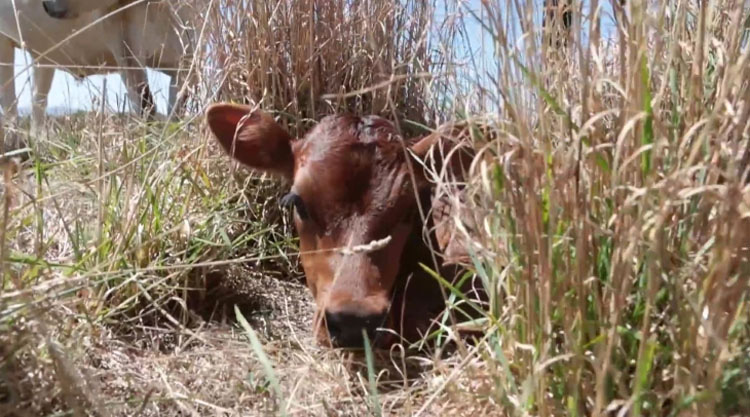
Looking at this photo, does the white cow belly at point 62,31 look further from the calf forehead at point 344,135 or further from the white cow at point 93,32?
the calf forehead at point 344,135

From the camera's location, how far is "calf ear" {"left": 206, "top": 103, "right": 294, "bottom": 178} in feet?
6.36

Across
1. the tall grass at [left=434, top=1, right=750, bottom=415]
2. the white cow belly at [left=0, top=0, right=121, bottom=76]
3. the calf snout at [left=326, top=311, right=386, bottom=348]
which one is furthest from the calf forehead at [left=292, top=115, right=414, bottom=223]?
the white cow belly at [left=0, top=0, right=121, bottom=76]

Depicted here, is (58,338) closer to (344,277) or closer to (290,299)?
(344,277)

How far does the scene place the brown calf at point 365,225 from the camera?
1.51 m

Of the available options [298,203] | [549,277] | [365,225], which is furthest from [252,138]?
[549,277]

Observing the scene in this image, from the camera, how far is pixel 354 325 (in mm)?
1419

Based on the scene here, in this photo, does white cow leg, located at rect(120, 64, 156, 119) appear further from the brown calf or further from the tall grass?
the tall grass

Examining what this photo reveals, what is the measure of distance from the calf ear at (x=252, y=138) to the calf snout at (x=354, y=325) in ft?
2.06

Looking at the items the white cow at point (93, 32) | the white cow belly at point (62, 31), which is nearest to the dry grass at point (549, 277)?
the white cow at point (93, 32)

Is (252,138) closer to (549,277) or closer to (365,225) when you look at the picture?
(365,225)

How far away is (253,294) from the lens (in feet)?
6.54

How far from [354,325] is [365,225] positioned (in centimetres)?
27

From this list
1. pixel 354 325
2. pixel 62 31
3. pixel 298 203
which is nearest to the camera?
pixel 354 325

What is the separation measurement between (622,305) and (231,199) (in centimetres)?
152
